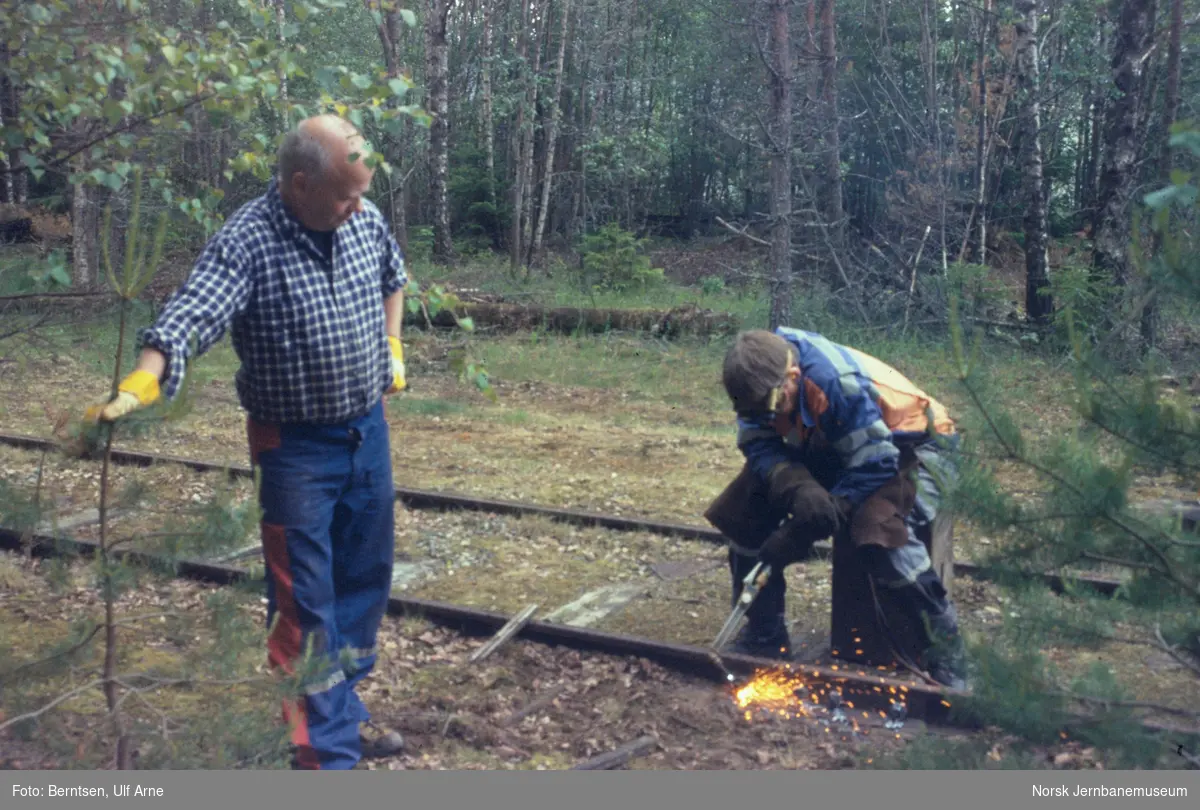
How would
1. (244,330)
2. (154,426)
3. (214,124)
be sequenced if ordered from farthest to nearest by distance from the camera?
(214,124) → (244,330) → (154,426)

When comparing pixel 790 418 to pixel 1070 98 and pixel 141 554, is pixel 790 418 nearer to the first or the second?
pixel 141 554

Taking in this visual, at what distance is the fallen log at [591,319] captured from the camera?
1530 centimetres

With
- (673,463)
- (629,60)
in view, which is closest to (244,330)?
(673,463)

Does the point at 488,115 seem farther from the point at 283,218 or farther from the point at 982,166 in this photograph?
the point at 283,218

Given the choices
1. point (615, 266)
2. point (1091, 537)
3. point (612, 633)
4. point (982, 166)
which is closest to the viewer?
point (1091, 537)

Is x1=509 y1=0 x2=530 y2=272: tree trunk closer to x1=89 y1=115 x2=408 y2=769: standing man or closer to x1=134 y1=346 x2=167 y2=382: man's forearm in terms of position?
x1=89 y1=115 x2=408 y2=769: standing man

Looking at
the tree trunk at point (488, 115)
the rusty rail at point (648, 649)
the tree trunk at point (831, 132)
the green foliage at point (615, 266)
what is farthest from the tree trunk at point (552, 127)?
the rusty rail at point (648, 649)

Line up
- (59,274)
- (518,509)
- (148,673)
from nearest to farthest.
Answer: (148,673) → (59,274) → (518,509)

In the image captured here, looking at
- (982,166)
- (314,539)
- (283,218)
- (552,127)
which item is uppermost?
(552,127)

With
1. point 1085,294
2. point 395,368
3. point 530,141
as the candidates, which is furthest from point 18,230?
point 395,368

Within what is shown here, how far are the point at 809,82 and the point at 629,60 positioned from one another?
49.3ft

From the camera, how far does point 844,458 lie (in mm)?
4500

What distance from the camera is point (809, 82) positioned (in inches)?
752

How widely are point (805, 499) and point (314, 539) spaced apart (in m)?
1.84
